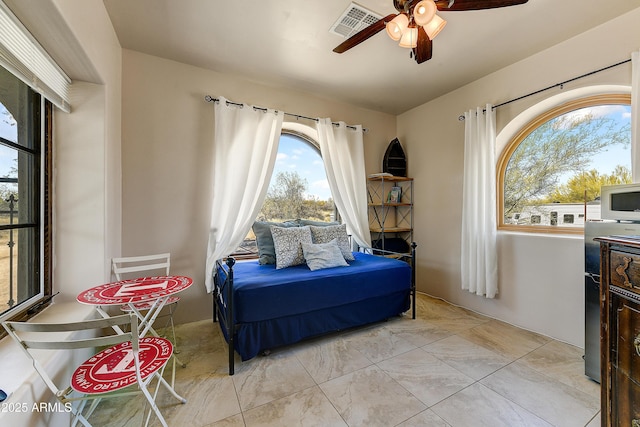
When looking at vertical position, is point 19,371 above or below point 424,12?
below

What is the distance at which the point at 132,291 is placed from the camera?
1.54 m

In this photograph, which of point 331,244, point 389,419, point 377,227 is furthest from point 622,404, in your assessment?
point 377,227

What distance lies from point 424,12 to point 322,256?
1960 mm

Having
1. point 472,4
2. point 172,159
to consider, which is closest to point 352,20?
point 472,4

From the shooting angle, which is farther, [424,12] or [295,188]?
[295,188]

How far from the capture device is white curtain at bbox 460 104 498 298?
2576 millimetres

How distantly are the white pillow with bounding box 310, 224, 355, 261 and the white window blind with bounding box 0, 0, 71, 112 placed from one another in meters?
2.23

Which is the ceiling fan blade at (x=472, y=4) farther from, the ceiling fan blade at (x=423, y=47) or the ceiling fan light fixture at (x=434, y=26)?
the ceiling fan blade at (x=423, y=47)

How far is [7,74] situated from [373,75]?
8.92 ft

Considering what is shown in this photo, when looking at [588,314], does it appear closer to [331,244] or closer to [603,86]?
[603,86]

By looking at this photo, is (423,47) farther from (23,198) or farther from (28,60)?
(23,198)

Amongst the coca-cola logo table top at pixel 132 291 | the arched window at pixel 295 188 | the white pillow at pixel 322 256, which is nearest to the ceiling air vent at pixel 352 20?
the arched window at pixel 295 188

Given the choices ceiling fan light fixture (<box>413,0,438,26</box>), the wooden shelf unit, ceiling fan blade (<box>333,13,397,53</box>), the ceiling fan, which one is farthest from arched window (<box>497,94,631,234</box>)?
ceiling fan blade (<box>333,13,397,53</box>)

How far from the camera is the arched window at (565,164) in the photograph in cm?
207
